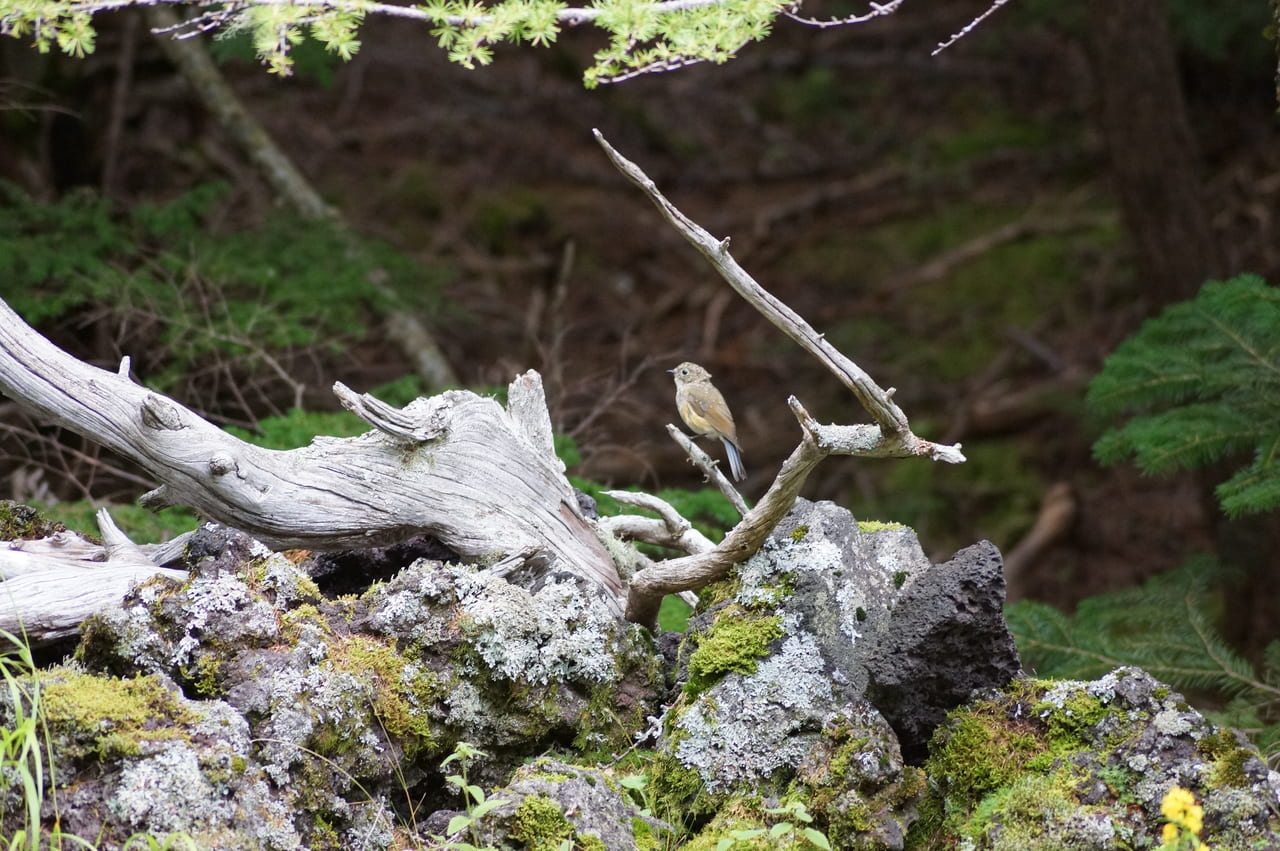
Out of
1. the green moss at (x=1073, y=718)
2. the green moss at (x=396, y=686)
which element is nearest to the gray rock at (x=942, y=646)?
the green moss at (x=1073, y=718)

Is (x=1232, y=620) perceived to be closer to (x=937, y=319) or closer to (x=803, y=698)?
(x=937, y=319)

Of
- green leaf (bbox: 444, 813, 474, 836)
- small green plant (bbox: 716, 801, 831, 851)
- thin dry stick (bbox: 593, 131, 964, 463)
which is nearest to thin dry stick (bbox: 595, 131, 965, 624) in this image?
thin dry stick (bbox: 593, 131, 964, 463)

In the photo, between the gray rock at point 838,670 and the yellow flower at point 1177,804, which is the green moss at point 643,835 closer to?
the gray rock at point 838,670

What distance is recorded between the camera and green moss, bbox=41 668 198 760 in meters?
3.00

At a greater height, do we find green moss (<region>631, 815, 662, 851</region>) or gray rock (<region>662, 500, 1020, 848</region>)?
gray rock (<region>662, 500, 1020, 848</region>)

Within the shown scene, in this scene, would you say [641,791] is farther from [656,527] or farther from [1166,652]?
[1166,652]

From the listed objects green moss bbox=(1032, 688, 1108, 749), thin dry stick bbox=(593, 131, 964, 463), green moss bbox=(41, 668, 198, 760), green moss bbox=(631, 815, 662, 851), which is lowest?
green moss bbox=(631, 815, 662, 851)

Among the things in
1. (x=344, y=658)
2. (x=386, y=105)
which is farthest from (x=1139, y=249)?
(x=386, y=105)

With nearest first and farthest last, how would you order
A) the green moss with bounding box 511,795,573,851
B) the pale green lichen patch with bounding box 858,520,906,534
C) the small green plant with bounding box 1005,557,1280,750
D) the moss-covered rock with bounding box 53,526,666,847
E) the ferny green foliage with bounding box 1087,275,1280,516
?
the green moss with bounding box 511,795,573,851
the moss-covered rock with bounding box 53,526,666,847
the pale green lichen patch with bounding box 858,520,906,534
the small green plant with bounding box 1005,557,1280,750
the ferny green foliage with bounding box 1087,275,1280,516

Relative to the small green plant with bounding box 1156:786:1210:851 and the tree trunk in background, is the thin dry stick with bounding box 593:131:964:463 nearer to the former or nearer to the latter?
the small green plant with bounding box 1156:786:1210:851

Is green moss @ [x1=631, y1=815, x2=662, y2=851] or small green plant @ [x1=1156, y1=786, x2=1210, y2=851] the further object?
green moss @ [x1=631, y1=815, x2=662, y2=851]

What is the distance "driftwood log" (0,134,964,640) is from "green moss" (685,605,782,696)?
253 millimetres

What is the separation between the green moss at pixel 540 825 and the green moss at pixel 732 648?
733mm

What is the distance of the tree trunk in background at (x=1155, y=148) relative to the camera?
7629mm
